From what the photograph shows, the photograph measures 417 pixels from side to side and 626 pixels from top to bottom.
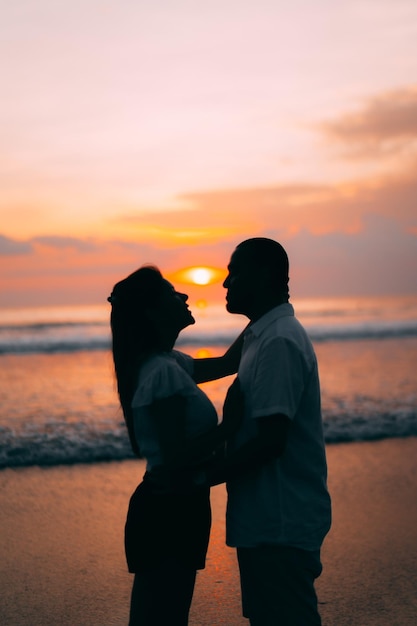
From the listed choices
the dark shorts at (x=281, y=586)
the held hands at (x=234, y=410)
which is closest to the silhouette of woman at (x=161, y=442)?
the held hands at (x=234, y=410)

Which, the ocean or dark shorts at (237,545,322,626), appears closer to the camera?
dark shorts at (237,545,322,626)

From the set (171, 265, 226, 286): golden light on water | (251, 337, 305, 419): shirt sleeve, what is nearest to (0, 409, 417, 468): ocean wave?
(251, 337, 305, 419): shirt sleeve

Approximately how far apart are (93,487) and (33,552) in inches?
62.7

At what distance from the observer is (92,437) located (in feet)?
27.8

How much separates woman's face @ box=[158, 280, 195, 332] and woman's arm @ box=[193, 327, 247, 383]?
47 centimetres

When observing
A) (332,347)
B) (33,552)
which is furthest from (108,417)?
(332,347)

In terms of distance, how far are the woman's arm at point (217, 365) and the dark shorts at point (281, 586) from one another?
0.92 meters

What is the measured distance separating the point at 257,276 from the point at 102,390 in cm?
1096

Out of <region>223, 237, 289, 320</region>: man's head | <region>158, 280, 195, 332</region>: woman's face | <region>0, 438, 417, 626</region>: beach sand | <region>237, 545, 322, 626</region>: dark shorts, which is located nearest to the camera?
<region>237, 545, 322, 626</region>: dark shorts

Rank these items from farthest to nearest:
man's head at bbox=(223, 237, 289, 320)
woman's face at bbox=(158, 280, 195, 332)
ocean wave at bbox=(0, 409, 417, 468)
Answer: ocean wave at bbox=(0, 409, 417, 468)
woman's face at bbox=(158, 280, 195, 332)
man's head at bbox=(223, 237, 289, 320)

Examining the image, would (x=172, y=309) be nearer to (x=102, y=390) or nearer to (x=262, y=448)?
(x=262, y=448)

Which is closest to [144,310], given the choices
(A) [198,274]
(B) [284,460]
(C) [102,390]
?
(B) [284,460]

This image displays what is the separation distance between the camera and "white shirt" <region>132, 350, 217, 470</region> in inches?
94.4

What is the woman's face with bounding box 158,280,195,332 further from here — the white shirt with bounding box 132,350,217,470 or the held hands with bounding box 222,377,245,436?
the held hands with bounding box 222,377,245,436
